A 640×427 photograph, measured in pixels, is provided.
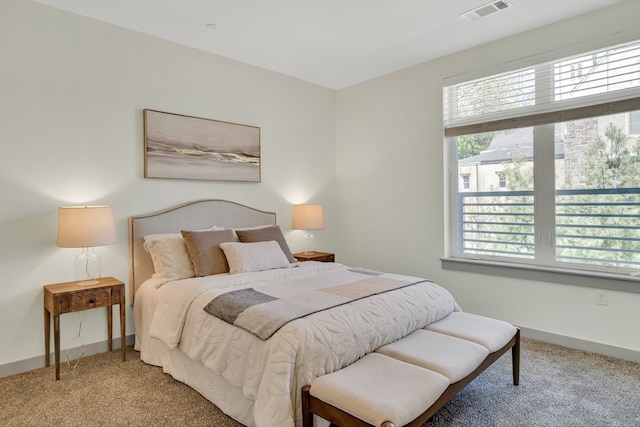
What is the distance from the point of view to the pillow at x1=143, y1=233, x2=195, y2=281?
10.0 ft

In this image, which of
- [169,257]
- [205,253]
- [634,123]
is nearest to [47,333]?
[169,257]

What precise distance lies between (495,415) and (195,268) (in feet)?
7.75

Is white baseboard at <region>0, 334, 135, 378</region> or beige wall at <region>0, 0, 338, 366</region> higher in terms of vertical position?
beige wall at <region>0, 0, 338, 366</region>

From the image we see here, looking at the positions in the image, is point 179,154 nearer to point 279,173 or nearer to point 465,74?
point 279,173

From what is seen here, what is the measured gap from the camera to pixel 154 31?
132 inches

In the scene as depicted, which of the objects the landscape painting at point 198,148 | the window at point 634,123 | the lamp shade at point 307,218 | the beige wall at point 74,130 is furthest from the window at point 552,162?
the beige wall at point 74,130

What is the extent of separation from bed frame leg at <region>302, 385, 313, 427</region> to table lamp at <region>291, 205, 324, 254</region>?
273cm

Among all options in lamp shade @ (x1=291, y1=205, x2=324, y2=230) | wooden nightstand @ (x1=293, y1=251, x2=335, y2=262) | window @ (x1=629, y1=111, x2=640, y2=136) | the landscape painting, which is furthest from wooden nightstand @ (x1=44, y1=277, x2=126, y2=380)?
window @ (x1=629, y1=111, x2=640, y2=136)

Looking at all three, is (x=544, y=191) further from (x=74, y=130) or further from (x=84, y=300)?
(x=74, y=130)

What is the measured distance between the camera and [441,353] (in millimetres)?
2033

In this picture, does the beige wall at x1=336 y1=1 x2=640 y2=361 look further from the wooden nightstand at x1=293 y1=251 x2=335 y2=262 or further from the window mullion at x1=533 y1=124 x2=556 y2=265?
the wooden nightstand at x1=293 y1=251 x2=335 y2=262

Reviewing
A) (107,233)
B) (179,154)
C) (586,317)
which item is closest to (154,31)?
(179,154)

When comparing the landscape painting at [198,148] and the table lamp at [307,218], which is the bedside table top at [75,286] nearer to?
the landscape painting at [198,148]

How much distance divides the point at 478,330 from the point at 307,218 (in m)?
2.45
